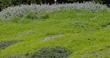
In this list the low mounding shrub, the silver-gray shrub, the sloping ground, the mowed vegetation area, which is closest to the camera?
the sloping ground

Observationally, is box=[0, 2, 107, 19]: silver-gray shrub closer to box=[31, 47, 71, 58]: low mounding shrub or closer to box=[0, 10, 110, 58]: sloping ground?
box=[0, 10, 110, 58]: sloping ground

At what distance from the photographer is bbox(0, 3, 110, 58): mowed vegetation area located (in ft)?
71.9

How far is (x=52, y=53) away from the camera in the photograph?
2175cm

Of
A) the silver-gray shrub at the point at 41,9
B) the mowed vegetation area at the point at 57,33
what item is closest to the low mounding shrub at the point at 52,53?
the mowed vegetation area at the point at 57,33

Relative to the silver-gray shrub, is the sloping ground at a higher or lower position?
higher

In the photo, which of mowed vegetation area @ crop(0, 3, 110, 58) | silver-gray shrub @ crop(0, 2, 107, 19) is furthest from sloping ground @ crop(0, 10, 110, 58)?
silver-gray shrub @ crop(0, 2, 107, 19)

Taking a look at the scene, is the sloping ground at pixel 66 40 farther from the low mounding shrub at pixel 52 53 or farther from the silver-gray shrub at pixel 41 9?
the silver-gray shrub at pixel 41 9

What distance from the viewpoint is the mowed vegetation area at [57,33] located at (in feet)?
71.9

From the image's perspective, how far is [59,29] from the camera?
104 ft

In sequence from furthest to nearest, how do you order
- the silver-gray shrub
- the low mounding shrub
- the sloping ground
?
the silver-gray shrub < the low mounding shrub < the sloping ground

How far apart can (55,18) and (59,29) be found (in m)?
10.1

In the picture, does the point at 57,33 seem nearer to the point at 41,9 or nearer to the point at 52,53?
the point at 52,53

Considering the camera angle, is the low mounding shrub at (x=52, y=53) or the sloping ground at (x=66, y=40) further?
the low mounding shrub at (x=52, y=53)

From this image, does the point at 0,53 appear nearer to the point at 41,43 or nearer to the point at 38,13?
the point at 41,43
